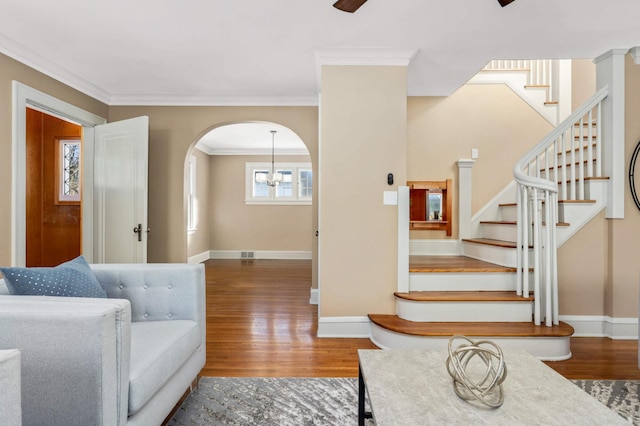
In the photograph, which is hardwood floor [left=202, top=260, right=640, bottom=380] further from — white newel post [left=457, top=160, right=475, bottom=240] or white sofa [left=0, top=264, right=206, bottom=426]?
white newel post [left=457, top=160, right=475, bottom=240]

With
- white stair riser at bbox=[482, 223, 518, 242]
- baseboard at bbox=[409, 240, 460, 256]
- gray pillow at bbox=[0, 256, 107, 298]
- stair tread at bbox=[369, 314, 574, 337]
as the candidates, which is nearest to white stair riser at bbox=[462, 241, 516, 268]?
baseboard at bbox=[409, 240, 460, 256]

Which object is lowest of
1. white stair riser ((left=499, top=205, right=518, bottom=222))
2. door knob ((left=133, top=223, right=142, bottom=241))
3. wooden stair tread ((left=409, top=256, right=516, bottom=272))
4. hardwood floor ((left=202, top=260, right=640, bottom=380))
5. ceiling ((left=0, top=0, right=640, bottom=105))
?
hardwood floor ((left=202, top=260, right=640, bottom=380))

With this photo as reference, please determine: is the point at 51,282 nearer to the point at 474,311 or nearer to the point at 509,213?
the point at 474,311

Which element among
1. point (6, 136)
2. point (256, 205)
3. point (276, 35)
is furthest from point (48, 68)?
point (256, 205)

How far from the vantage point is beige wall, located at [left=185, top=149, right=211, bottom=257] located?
755 cm

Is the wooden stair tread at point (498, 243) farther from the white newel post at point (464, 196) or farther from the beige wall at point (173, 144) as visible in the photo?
the beige wall at point (173, 144)

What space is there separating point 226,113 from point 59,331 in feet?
11.7

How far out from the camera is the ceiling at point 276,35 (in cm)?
248

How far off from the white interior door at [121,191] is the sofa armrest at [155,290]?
198cm

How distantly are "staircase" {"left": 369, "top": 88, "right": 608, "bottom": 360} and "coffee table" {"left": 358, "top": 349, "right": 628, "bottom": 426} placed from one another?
1240 mm

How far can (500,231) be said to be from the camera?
3924 millimetres

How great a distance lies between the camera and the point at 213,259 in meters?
8.28

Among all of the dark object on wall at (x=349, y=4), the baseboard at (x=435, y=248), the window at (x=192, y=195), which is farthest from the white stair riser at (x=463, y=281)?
the window at (x=192, y=195)

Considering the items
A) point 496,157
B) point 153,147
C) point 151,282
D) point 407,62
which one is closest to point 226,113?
point 153,147
